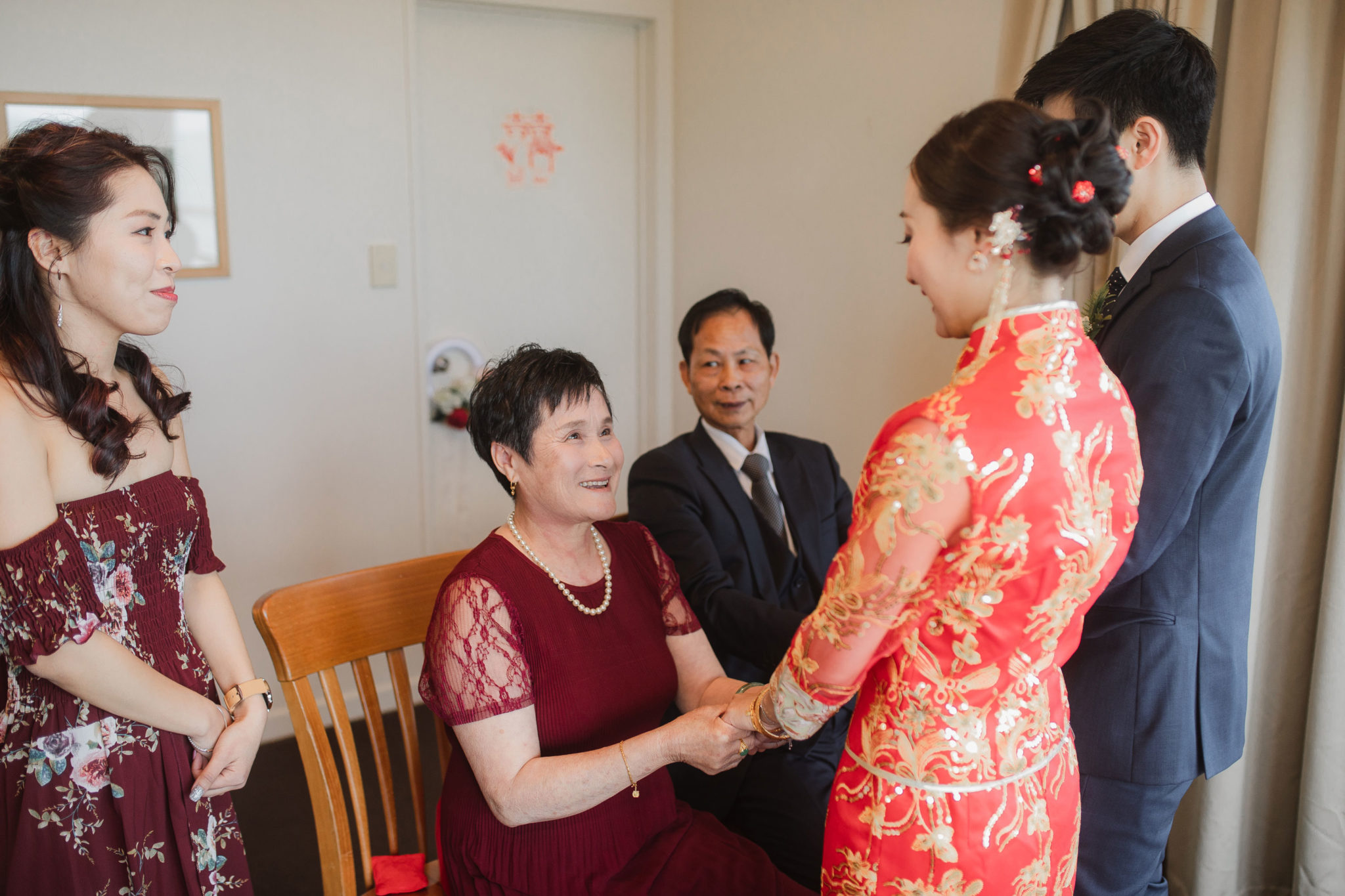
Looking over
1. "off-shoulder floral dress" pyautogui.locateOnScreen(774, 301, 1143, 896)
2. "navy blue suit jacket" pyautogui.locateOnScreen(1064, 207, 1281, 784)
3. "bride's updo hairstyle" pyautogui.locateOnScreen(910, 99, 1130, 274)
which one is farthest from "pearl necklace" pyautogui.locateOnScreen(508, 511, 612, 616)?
"bride's updo hairstyle" pyautogui.locateOnScreen(910, 99, 1130, 274)

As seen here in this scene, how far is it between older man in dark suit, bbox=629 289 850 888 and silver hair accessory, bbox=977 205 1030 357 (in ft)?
2.88

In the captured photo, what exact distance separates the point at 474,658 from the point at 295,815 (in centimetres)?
183

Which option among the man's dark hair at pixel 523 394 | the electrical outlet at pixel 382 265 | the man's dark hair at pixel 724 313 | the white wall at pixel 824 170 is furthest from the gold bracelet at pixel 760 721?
the electrical outlet at pixel 382 265

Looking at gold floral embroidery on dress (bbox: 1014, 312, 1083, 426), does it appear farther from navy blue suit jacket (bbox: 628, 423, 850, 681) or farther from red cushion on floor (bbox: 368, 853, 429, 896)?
red cushion on floor (bbox: 368, 853, 429, 896)

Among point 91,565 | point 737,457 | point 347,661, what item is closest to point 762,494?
point 737,457

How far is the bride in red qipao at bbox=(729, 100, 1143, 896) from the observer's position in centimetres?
99

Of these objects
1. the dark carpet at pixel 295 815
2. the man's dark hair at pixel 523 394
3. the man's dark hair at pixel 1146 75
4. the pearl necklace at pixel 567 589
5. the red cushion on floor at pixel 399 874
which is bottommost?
the dark carpet at pixel 295 815

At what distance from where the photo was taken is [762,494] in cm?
215

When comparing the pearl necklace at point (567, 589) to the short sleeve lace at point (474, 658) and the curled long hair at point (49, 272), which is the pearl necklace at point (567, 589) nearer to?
the short sleeve lace at point (474, 658)

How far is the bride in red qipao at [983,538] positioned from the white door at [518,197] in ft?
8.57

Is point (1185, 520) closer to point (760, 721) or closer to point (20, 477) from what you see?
point (760, 721)

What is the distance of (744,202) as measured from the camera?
347 cm

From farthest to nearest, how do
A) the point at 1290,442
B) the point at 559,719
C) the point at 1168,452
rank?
the point at 1290,442 → the point at 559,719 → the point at 1168,452

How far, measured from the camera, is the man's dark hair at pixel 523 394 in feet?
5.15
